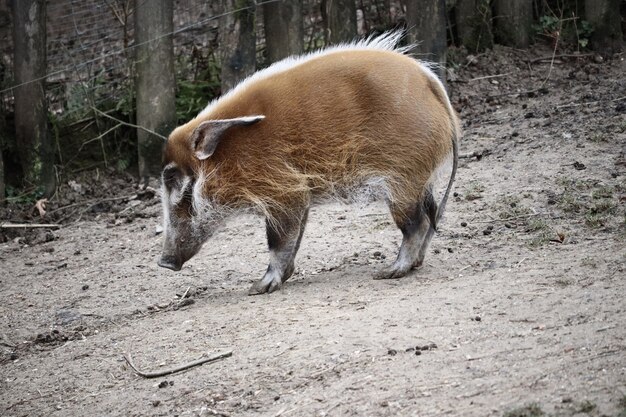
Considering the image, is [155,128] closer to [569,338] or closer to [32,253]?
[32,253]

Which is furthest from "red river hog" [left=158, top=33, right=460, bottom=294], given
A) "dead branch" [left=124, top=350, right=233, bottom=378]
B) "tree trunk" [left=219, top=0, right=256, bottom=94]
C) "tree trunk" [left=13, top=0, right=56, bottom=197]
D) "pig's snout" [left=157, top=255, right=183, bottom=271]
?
"tree trunk" [left=13, top=0, right=56, bottom=197]

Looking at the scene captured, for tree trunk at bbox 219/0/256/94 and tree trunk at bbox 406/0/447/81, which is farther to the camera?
tree trunk at bbox 406/0/447/81

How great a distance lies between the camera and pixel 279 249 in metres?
6.01

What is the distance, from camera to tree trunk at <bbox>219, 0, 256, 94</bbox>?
318 inches

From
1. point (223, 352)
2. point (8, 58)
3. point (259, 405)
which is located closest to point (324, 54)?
point (223, 352)

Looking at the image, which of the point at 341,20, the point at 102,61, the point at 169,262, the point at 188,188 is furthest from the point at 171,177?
the point at 102,61

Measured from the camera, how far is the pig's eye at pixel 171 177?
19.9 feet

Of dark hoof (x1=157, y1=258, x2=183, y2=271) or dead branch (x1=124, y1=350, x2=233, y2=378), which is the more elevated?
dark hoof (x1=157, y1=258, x2=183, y2=271)

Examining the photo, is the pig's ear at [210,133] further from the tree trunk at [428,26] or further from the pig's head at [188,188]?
the tree trunk at [428,26]

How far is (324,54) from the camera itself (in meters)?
6.09

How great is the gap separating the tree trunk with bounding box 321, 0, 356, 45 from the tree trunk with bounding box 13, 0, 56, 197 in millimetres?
2466

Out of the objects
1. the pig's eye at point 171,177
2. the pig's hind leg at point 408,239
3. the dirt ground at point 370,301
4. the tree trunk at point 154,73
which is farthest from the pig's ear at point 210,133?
the tree trunk at point 154,73

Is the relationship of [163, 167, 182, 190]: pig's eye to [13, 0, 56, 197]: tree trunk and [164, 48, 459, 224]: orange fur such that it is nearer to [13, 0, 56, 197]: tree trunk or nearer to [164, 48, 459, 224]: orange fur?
[164, 48, 459, 224]: orange fur

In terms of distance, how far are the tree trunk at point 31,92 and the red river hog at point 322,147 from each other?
2537 millimetres
